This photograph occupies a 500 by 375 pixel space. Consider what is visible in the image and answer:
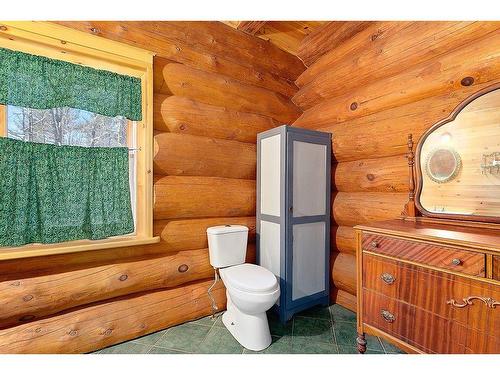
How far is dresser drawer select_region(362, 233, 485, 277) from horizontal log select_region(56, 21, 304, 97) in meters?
2.00

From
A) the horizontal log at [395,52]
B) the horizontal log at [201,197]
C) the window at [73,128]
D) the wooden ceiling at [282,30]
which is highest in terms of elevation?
the wooden ceiling at [282,30]

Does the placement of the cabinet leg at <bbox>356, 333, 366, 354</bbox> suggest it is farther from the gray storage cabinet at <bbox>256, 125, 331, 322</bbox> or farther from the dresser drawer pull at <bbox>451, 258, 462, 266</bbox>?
the dresser drawer pull at <bbox>451, 258, 462, 266</bbox>

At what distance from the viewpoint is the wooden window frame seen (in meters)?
1.59

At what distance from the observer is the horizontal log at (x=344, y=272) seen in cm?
237

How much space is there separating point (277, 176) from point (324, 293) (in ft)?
4.20

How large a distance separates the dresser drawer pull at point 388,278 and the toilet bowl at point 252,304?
727 mm

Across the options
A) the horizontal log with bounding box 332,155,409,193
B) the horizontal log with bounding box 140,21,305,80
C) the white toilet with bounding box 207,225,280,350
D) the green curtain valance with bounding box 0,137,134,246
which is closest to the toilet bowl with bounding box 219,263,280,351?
the white toilet with bounding box 207,225,280,350

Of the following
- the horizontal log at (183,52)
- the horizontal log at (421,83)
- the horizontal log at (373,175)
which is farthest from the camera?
the horizontal log at (373,175)

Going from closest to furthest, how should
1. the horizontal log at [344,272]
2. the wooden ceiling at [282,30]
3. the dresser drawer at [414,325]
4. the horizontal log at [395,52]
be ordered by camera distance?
the dresser drawer at [414,325] < the horizontal log at [395,52] < the horizontal log at [344,272] < the wooden ceiling at [282,30]

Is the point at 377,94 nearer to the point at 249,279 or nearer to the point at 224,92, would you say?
the point at 224,92

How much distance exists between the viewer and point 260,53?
8.95ft

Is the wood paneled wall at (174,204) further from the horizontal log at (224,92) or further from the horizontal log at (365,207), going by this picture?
the horizontal log at (365,207)

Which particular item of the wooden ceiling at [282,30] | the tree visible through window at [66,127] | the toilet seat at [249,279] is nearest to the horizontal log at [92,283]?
the toilet seat at [249,279]

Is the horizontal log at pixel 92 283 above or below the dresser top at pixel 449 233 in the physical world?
below
